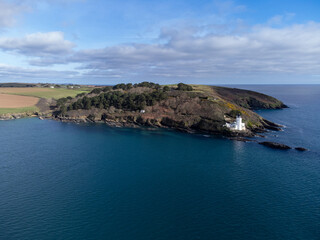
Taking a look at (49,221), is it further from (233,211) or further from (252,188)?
(252,188)

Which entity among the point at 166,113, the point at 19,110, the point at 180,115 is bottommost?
the point at 19,110

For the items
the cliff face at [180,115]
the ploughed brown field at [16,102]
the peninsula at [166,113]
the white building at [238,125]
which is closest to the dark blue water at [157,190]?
the white building at [238,125]

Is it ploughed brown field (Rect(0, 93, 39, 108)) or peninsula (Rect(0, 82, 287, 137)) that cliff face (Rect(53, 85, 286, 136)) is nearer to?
peninsula (Rect(0, 82, 287, 137))

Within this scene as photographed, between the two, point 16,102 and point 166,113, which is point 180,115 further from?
point 16,102

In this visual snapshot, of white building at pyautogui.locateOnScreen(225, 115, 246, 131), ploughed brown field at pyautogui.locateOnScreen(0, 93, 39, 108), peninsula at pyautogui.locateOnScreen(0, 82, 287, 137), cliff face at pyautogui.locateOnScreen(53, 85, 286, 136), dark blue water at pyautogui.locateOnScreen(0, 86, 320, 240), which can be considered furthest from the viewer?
ploughed brown field at pyautogui.locateOnScreen(0, 93, 39, 108)

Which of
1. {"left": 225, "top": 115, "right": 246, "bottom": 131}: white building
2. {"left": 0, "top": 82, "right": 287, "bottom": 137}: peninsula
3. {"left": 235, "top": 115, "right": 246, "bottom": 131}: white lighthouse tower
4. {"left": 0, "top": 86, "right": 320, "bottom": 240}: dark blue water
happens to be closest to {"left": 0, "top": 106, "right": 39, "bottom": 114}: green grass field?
{"left": 0, "top": 82, "right": 287, "bottom": 137}: peninsula

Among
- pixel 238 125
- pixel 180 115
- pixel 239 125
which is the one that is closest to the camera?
pixel 239 125

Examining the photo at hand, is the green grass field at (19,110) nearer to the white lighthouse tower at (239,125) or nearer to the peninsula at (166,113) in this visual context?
the peninsula at (166,113)

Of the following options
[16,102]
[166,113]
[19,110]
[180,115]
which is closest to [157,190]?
[180,115]
